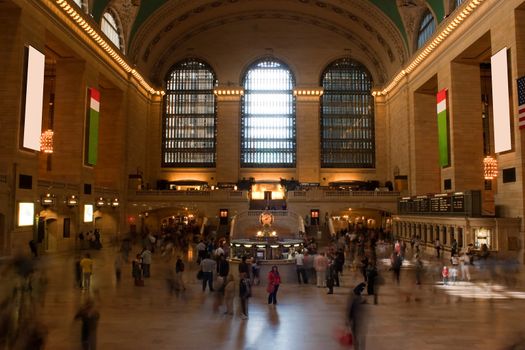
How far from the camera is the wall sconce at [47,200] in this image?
2118cm

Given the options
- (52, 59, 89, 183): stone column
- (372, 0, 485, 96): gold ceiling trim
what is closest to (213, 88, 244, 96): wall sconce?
(372, 0, 485, 96): gold ceiling trim

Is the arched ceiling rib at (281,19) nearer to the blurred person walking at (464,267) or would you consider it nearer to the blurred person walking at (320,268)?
the blurred person walking at (464,267)

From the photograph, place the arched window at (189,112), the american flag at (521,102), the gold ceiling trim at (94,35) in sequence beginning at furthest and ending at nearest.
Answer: the arched window at (189,112) < the gold ceiling trim at (94,35) < the american flag at (521,102)

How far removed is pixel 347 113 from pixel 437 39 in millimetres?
15515

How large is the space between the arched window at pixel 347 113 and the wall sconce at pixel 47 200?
2518 centimetres

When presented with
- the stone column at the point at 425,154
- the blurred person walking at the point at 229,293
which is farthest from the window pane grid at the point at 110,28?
the blurred person walking at the point at 229,293

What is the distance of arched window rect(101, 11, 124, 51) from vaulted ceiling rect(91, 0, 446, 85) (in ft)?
1.56

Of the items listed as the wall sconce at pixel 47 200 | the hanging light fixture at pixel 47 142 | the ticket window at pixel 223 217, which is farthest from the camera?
the ticket window at pixel 223 217

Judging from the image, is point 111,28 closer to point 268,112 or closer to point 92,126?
point 92,126

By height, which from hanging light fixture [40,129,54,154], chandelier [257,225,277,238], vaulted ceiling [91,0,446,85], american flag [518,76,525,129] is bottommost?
chandelier [257,225,277,238]

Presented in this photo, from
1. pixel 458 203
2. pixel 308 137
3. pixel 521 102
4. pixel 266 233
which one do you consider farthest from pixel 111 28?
pixel 521 102

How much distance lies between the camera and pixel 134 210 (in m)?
33.8

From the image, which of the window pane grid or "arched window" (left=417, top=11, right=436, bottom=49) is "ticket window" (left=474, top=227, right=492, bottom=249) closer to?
"arched window" (left=417, top=11, right=436, bottom=49)

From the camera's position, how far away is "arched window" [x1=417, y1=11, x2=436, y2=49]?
2994 cm
